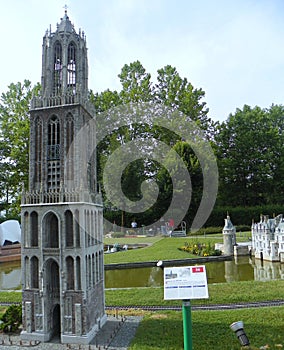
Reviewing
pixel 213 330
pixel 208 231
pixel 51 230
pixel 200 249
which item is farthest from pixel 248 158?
pixel 51 230

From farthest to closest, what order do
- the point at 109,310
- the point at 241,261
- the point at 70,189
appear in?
1. the point at 241,261
2. the point at 109,310
3. the point at 70,189

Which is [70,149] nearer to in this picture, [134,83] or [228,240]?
[228,240]

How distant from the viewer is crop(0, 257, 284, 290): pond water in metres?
20.7

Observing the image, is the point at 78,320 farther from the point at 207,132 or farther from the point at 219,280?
the point at 207,132

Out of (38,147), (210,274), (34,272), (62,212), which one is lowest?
(210,274)

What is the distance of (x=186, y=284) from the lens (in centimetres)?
787

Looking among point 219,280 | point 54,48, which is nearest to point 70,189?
point 54,48

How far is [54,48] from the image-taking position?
44.4 feet

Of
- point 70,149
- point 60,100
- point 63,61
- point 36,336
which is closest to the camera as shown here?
point 36,336

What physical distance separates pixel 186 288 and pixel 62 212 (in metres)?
5.80

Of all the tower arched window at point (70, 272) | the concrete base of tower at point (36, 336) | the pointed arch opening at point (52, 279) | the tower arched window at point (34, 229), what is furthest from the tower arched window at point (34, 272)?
the concrete base of tower at point (36, 336)

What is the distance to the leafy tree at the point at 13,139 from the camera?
36.9m

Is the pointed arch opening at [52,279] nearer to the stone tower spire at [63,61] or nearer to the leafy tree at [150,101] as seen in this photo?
the stone tower spire at [63,61]

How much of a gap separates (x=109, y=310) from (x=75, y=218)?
17.4 ft
